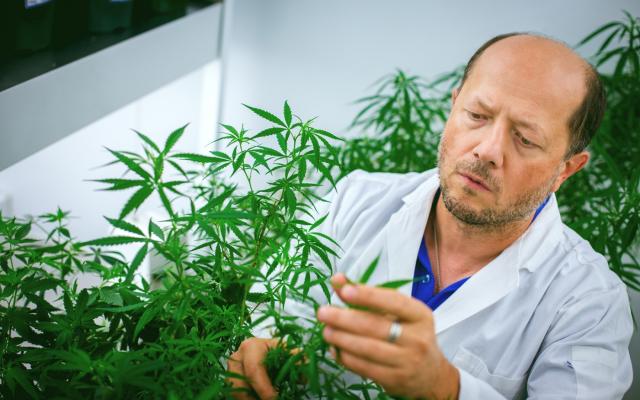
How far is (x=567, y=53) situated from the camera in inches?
43.3

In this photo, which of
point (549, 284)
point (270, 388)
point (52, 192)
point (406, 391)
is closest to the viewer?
point (406, 391)

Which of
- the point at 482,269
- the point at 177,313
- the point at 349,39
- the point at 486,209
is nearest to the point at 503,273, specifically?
the point at 482,269

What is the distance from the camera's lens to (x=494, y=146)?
1045 millimetres

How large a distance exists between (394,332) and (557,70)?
69cm

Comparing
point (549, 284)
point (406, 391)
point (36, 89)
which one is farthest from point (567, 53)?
point (36, 89)

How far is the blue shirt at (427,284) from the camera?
1197 mm

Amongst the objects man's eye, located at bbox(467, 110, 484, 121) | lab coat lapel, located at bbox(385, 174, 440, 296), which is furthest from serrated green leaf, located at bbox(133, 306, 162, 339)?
man's eye, located at bbox(467, 110, 484, 121)

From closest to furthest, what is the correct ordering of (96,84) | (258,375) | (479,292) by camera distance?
(258,375) → (479,292) → (96,84)

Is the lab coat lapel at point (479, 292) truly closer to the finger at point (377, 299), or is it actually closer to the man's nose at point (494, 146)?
the man's nose at point (494, 146)

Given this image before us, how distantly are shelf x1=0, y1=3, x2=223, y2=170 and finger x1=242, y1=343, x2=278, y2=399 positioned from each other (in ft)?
2.12

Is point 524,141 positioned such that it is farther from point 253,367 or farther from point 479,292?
point 253,367

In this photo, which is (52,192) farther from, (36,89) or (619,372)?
(619,372)

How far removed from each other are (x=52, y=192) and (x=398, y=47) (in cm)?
130

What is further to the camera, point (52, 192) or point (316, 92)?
point (316, 92)
